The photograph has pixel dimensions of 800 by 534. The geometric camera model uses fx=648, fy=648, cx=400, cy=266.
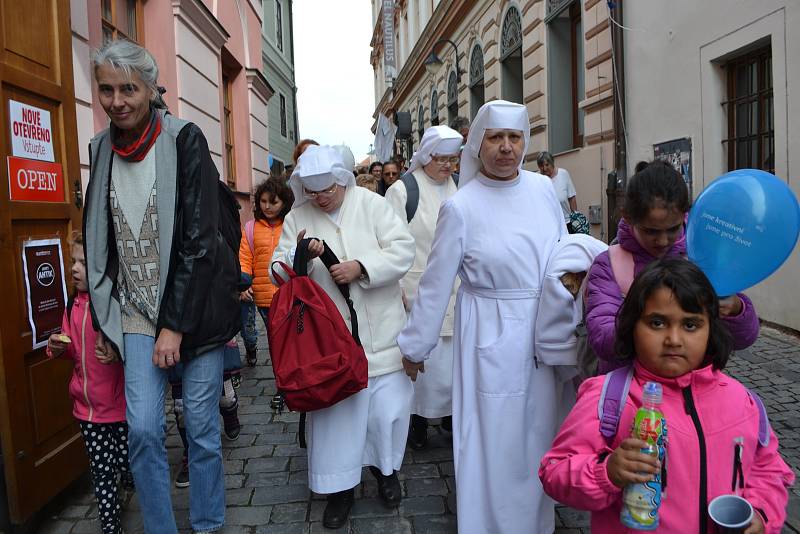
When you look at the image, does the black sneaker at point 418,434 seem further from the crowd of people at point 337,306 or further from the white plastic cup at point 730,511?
the white plastic cup at point 730,511

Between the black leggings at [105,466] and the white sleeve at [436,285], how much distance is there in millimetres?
1365

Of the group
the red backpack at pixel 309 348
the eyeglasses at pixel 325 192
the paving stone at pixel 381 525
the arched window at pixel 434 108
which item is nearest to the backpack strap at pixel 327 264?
the red backpack at pixel 309 348

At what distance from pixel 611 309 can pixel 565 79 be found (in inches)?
411

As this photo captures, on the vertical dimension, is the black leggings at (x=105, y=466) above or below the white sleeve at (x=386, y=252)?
below

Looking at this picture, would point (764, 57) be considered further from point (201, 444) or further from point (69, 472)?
point (69, 472)

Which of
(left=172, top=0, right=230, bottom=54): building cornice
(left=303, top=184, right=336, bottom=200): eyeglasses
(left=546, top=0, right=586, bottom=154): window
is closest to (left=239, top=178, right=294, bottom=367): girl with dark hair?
(left=303, top=184, right=336, bottom=200): eyeglasses

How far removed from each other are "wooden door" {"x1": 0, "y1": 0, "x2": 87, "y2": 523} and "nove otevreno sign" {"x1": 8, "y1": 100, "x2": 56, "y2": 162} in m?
0.01

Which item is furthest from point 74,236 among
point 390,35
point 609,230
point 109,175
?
point 390,35

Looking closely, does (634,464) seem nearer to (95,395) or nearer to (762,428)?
(762,428)

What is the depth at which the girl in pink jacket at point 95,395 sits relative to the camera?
283 cm

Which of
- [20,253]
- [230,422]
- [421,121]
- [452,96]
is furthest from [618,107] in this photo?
[421,121]

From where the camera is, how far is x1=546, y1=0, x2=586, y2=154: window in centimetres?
1130

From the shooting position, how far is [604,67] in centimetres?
953

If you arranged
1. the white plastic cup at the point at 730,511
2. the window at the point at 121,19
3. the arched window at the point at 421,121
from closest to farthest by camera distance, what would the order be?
the white plastic cup at the point at 730,511 → the window at the point at 121,19 → the arched window at the point at 421,121
